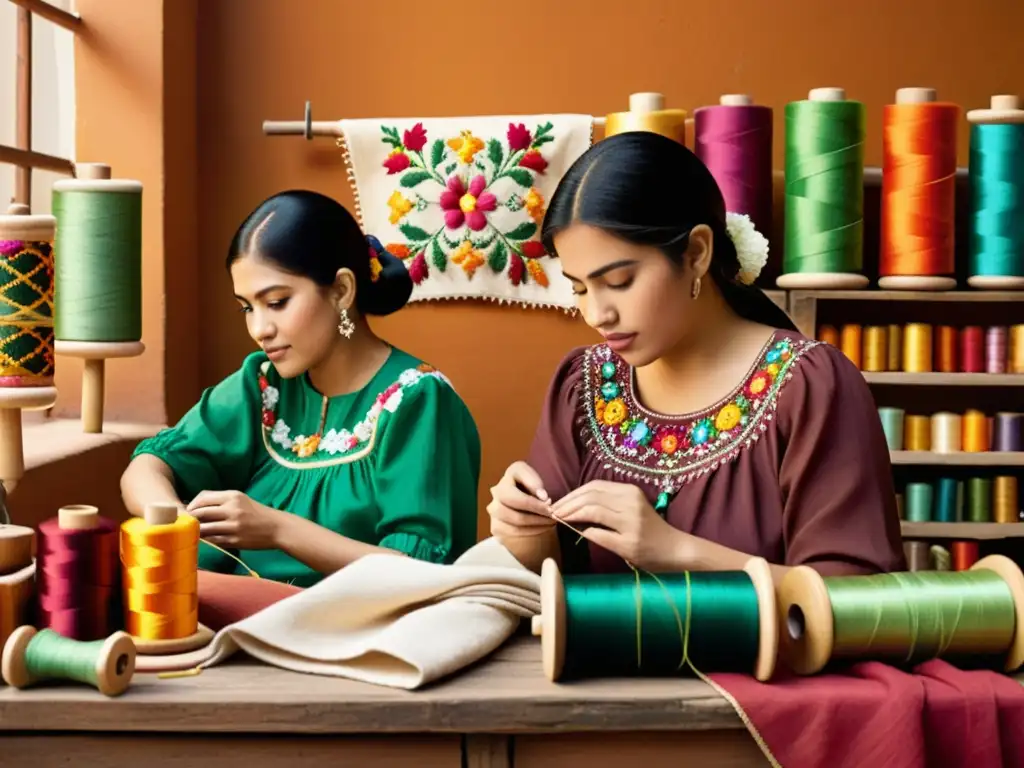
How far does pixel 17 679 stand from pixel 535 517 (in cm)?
75

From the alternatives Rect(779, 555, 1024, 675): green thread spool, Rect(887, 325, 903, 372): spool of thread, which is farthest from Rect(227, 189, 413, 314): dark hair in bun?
Rect(887, 325, 903, 372): spool of thread

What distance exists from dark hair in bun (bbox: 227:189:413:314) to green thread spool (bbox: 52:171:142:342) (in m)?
0.59

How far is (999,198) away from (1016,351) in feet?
1.64

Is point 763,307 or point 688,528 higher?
point 763,307

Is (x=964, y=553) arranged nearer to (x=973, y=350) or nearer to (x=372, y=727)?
(x=973, y=350)

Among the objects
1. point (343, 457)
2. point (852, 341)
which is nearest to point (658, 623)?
point (343, 457)

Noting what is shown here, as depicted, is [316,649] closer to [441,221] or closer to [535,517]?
[535,517]

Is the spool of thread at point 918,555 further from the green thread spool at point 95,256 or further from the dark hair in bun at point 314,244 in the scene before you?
the green thread spool at point 95,256

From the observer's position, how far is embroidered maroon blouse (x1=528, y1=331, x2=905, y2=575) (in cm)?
181

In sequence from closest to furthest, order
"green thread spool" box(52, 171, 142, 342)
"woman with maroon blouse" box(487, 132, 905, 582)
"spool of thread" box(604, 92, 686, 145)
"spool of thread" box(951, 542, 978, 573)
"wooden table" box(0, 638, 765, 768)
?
"wooden table" box(0, 638, 765, 768)
"woman with maroon blouse" box(487, 132, 905, 582)
"green thread spool" box(52, 171, 142, 342)
"spool of thread" box(604, 92, 686, 145)
"spool of thread" box(951, 542, 978, 573)

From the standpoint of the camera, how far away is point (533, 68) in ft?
13.8

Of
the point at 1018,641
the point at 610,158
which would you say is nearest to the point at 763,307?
the point at 610,158

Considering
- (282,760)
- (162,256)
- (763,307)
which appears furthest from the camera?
(162,256)

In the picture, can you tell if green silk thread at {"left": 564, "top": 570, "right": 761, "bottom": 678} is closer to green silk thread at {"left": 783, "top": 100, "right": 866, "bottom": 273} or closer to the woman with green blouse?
the woman with green blouse
